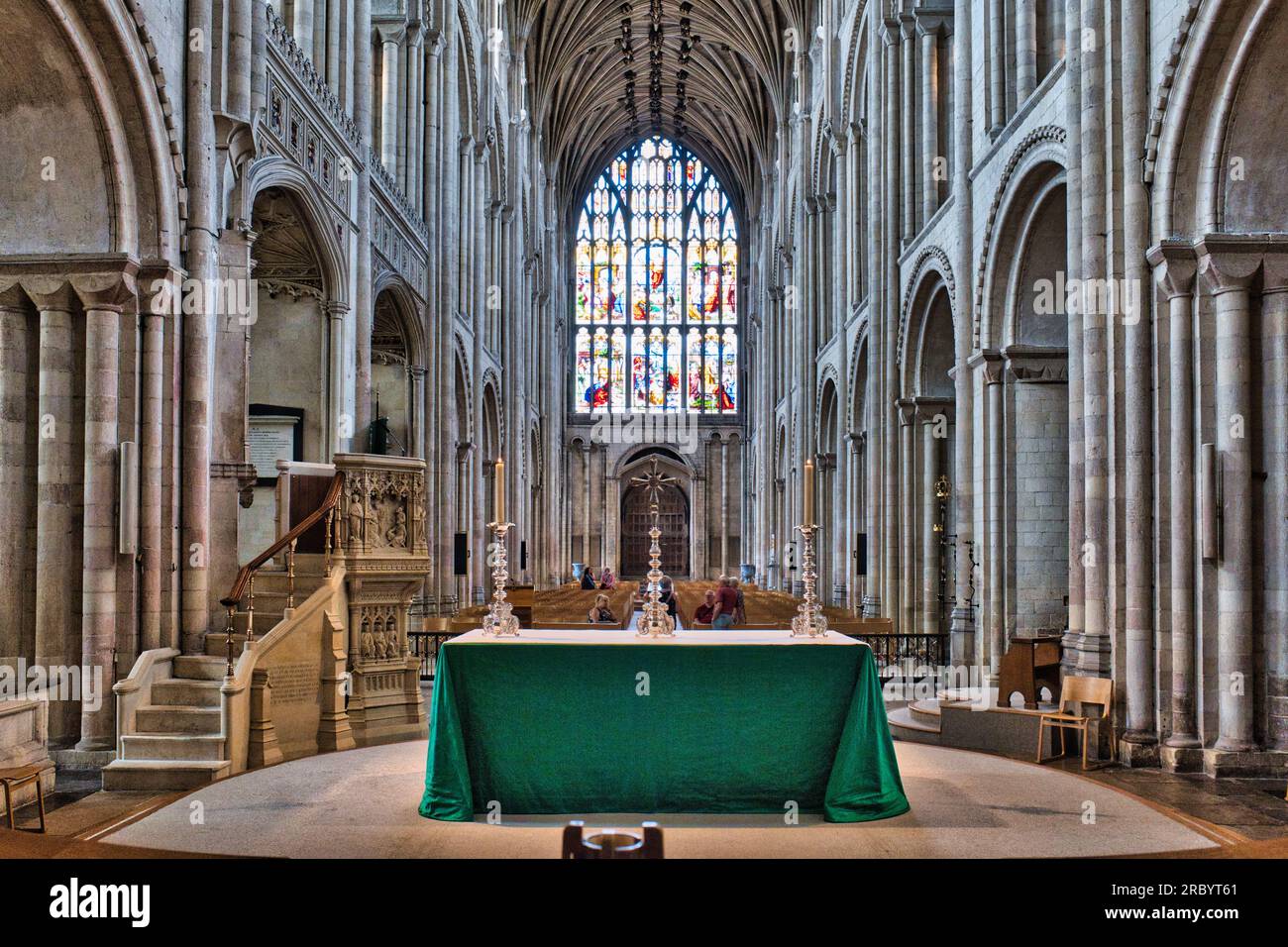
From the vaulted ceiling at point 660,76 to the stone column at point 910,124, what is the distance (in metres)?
10.8

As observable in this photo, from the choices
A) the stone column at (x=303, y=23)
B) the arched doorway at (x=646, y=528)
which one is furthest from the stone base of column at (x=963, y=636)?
the arched doorway at (x=646, y=528)

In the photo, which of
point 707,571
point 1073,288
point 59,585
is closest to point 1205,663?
point 1073,288

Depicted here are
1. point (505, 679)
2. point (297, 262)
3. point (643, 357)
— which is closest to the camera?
point (505, 679)

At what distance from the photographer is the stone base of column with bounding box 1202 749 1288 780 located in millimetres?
7355

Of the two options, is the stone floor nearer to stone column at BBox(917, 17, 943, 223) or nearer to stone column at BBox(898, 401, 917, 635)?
stone column at BBox(898, 401, 917, 635)

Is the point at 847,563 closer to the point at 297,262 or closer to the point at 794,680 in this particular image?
the point at 297,262

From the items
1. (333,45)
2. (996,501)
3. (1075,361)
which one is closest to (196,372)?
(333,45)

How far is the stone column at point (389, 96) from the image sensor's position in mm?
16016

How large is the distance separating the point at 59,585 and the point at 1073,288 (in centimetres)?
870

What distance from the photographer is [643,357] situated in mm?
42656

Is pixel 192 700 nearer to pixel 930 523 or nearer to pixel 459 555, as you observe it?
pixel 459 555

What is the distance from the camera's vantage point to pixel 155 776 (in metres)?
6.95

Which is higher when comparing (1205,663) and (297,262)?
(297,262)

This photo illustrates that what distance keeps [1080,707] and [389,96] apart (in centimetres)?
1335
